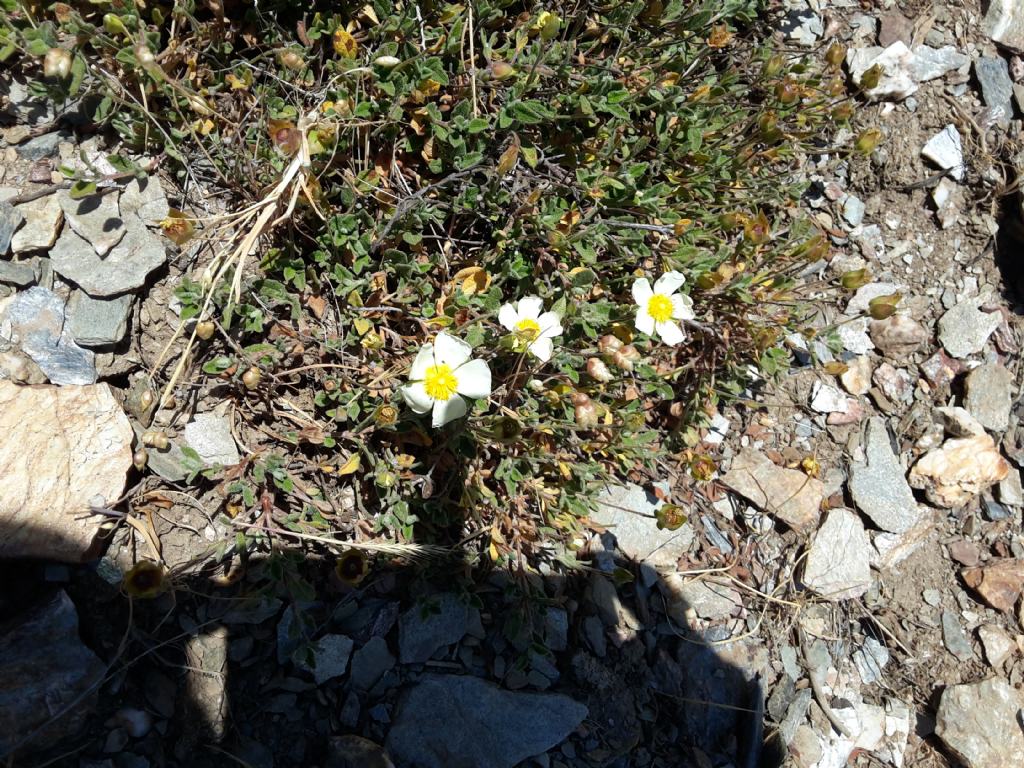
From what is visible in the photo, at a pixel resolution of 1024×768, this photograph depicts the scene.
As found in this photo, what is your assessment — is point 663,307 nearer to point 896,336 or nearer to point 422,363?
point 422,363

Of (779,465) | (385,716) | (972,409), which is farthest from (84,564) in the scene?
(972,409)

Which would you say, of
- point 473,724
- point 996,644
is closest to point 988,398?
point 996,644

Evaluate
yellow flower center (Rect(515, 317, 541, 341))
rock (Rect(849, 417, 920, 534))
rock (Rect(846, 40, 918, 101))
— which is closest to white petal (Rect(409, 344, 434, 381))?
yellow flower center (Rect(515, 317, 541, 341))

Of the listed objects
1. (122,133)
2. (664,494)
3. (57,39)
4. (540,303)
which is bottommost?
(664,494)

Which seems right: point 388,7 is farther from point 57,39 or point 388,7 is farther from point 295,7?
point 57,39

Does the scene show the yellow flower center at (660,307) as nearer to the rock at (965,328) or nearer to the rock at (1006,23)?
the rock at (965,328)

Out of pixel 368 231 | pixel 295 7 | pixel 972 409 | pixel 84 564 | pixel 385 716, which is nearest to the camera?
pixel 84 564
